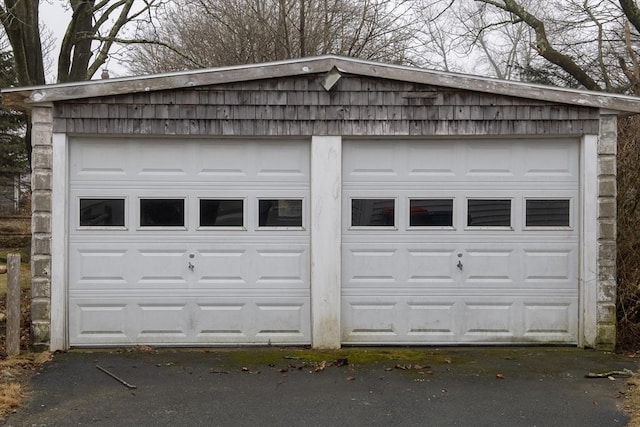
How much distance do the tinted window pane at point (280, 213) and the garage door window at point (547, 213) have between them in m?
2.55

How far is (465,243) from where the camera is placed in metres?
7.46

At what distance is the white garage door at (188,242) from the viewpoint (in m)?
7.32

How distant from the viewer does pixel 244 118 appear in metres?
7.26

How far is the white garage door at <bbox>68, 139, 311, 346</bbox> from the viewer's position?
288 inches

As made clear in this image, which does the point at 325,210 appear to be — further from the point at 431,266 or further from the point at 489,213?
the point at 489,213

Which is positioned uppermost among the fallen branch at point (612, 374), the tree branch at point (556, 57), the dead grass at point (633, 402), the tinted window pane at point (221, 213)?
the tree branch at point (556, 57)

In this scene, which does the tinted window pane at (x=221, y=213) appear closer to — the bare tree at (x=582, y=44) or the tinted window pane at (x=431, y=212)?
the tinted window pane at (x=431, y=212)

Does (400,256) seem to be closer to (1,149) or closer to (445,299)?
(445,299)

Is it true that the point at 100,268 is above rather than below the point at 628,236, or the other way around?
below

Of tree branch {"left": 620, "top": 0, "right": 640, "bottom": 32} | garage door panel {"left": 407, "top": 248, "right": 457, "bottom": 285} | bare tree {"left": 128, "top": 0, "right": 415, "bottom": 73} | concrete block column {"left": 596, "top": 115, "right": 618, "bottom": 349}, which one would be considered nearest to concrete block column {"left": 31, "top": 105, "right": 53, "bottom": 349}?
garage door panel {"left": 407, "top": 248, "right": 457, "bottom": 285}

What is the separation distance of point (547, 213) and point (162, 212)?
4.26m

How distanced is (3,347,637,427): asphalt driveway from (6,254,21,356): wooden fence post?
447mm

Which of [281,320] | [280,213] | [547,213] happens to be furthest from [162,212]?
[547,213]

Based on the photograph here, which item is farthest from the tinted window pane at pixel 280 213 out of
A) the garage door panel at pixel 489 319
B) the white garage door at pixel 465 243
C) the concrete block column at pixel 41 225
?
the concrete block column at pixel 41 225
